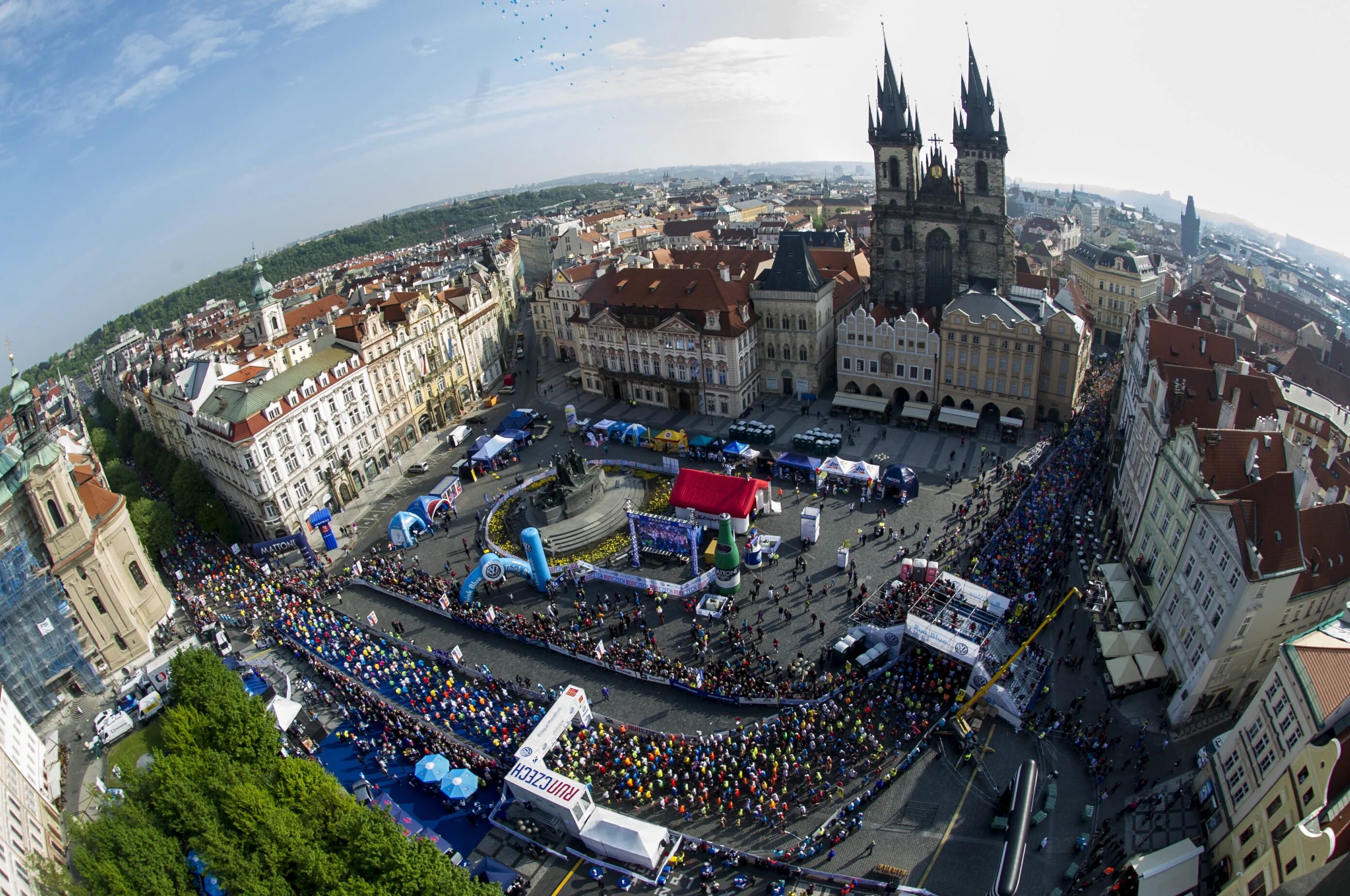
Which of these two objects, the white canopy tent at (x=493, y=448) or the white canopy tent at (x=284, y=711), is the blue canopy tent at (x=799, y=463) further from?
the white canopy tent at (x=284, y=711)

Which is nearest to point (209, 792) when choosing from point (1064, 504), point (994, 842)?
point (994, 842)

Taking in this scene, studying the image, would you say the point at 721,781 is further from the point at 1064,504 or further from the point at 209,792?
the point at 1064,504

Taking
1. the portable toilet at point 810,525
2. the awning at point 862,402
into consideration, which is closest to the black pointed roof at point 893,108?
the awning at point 862,402

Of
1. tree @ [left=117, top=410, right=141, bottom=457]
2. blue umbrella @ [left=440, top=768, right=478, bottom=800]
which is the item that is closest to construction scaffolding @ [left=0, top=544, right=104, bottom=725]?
blue umbrella @ [left=440, top=768, right=478, bottom=800]

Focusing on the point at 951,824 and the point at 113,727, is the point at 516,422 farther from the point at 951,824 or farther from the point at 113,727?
the point at 951,824

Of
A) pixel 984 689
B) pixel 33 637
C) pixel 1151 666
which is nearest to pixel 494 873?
pixel 984 689

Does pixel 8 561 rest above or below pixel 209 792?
above
